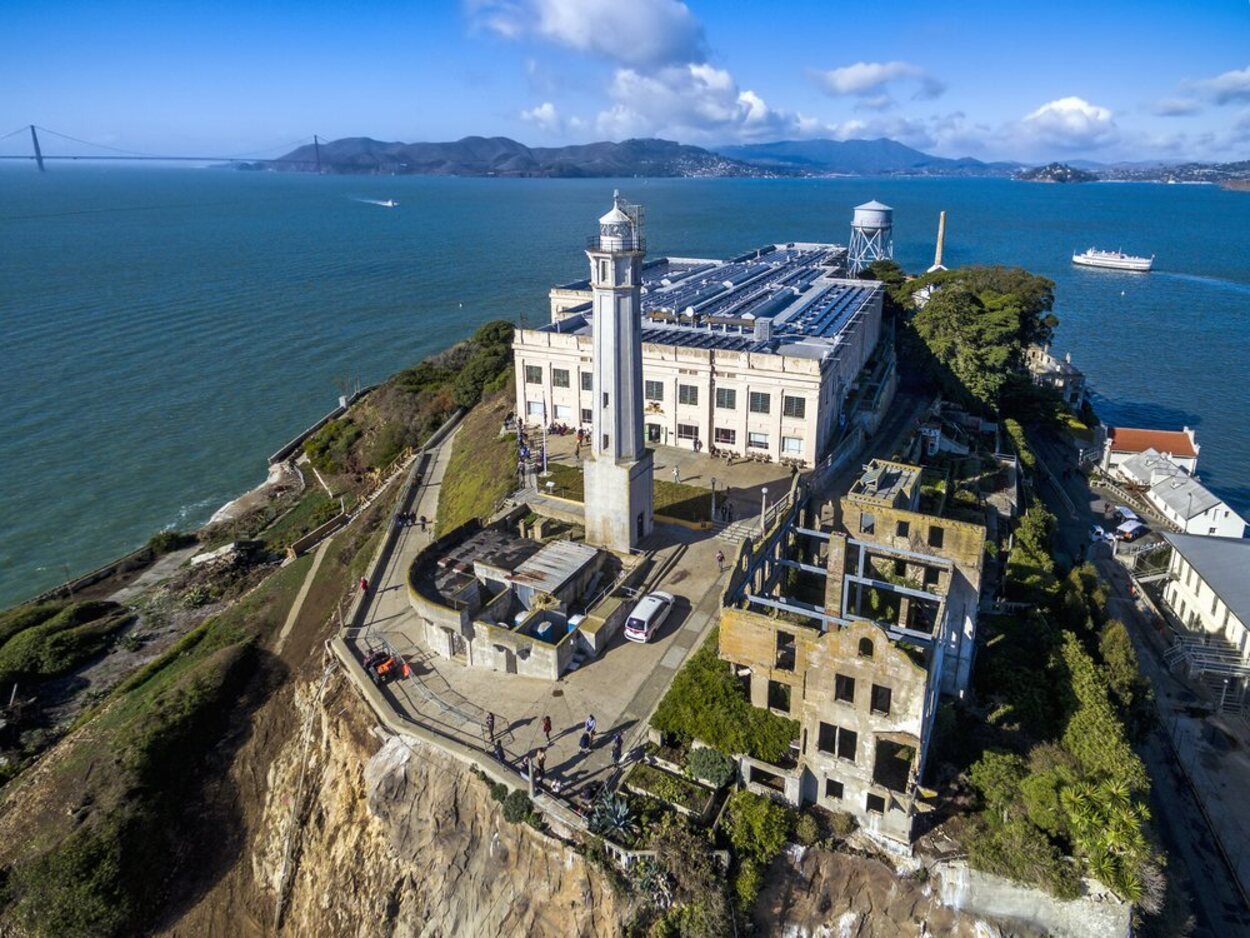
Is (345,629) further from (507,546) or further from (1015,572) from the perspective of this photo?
(1015,572)

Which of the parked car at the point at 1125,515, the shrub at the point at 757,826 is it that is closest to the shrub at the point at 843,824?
the shrub at the point at 757,826

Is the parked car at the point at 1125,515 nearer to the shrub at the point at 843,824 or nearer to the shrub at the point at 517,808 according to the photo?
the shrub at the point at 843,824

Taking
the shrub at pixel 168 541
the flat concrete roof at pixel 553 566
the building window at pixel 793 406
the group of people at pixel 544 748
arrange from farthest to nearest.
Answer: the shrub at pixel 168 541 → the building window at pixel 793 406 → the flat concrete roof at pixel 553 566 → the group of people at pixel 544 748

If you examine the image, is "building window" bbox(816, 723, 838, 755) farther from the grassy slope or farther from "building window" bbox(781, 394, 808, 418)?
"building window" bbox(781, 394, 808, 418)

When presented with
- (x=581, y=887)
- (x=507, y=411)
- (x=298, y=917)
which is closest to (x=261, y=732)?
(x=298, y=917)

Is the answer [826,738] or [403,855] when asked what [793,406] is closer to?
[826,738]

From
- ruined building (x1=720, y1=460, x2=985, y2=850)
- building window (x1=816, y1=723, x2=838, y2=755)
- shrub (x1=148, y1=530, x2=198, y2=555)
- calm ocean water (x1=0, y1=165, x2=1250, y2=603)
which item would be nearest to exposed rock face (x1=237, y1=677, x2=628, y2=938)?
ruined building (x1=720, y1=460, x2=985, y2=850)
